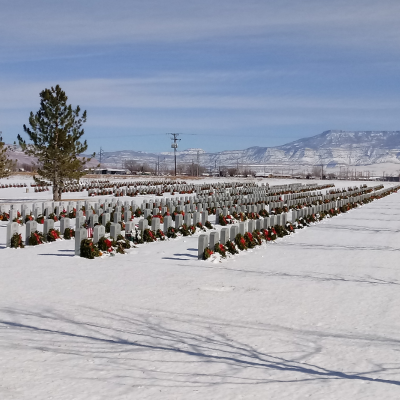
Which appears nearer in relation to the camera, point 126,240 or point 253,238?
point 126,240

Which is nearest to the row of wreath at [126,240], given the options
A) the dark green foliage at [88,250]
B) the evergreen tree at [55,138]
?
the dark green foliage at [88,250]

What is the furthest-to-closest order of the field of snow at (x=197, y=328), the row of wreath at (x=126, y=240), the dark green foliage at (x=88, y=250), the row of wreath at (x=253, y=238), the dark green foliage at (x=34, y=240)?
1. the dark green foliage at (x=34, y=240)
2. the row of wreath at (x=253, y=238)
3. the row of wreath at (x=126, y=240)
4. the dark green foliage at (x=88, y=250)
5. the field of snow at (x=197, y=328)

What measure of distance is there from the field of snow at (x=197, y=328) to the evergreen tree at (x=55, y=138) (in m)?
20.4

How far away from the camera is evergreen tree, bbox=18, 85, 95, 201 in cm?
3238

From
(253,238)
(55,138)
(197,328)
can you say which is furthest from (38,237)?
(55,138)

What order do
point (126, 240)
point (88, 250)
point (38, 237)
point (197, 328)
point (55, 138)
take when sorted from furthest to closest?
1. point (55, 138)
2. point (38, 237)
3. point (126, 240)
4. point (88, 250)
5. point (197, 328)

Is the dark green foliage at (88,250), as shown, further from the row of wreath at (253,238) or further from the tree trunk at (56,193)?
the tree trunk at (56,193)

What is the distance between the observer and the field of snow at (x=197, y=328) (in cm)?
516

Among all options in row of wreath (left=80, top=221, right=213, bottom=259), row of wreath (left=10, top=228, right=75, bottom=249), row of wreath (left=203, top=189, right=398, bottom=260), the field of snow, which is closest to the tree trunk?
row of wreath (left=203, top=189, right=398, bottom=260)

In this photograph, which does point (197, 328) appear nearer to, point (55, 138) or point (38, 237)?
point (38, 237)

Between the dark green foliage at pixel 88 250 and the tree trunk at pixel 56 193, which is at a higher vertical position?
the tree trunk at pixel 56 193

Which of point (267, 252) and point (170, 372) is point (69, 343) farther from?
point (267, 252)

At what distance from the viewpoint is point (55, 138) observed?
32.8 m

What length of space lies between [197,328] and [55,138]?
2777cm
